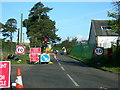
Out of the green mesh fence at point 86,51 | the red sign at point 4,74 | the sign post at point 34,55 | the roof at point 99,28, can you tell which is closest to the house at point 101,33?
the roof at point 99,28

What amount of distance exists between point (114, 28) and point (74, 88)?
34.4 ft

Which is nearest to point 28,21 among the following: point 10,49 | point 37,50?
point 10,49

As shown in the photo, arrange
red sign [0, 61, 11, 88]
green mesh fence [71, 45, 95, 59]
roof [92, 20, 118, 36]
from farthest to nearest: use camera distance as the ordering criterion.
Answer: roof [92, 20, 118, 36]
green mesh fence [71, 45, 95, 59]
red sign [0, 61, 11, 88]

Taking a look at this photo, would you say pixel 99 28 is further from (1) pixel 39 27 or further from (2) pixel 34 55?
(2) pixel 34 55

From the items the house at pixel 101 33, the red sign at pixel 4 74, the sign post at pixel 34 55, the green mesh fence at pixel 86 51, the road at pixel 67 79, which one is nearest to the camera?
the red sign at pixel 4 74

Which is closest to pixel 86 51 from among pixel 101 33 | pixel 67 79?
pixel 101 33

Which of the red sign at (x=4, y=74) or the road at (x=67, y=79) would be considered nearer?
the red sign at (x=4, y=74)

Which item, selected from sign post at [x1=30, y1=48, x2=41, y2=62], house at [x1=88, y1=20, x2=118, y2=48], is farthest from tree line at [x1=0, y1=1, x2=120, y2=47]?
sign post at [x1=30, y1=48, x2=41, y2=62]

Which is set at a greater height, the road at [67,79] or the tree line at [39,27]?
the tree line at [39,27]

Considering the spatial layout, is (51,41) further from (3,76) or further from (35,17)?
(3,76)

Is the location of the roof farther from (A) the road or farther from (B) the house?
(A) the road

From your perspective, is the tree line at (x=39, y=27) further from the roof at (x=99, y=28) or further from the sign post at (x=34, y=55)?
the sign post at (x=34, y=55)

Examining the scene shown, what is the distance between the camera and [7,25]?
82.6m

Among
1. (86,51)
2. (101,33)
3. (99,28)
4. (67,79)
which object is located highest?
(99,28)
